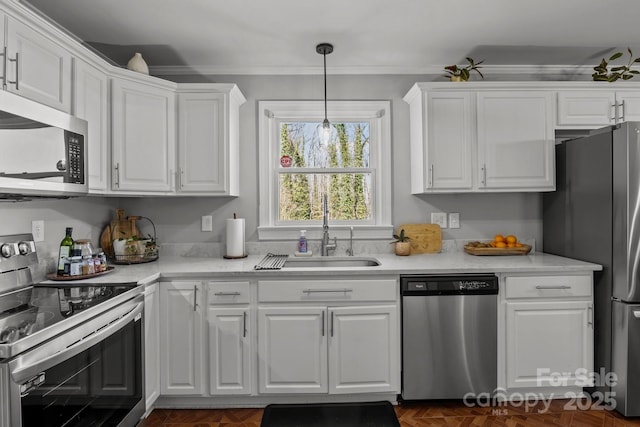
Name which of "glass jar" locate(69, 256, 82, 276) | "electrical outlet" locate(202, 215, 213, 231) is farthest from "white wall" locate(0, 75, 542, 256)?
"glass jar" locate(69, 256, 82, 276)

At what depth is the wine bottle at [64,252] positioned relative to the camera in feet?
6.79

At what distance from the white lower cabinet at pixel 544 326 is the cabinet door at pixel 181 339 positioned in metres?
1.86

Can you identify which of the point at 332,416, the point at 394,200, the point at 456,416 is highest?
the point at 394,200

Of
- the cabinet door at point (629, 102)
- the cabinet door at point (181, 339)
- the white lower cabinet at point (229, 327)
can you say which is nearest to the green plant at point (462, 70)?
the cabinet door at point (629, 102)

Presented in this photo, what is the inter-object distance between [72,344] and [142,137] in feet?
4.69

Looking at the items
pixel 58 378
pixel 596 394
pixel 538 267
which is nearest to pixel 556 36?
pixel 538 267

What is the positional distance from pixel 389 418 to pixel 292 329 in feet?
2.96

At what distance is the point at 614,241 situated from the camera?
2207mm

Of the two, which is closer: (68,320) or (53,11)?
(68,320)

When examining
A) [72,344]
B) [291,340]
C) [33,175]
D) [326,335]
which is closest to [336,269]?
[326,335]

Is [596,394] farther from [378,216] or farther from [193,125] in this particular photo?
[193,125]

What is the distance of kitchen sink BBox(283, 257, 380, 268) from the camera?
9.21 ft

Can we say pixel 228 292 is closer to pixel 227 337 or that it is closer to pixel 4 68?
pixel 227 337

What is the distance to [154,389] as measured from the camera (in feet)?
7.23
